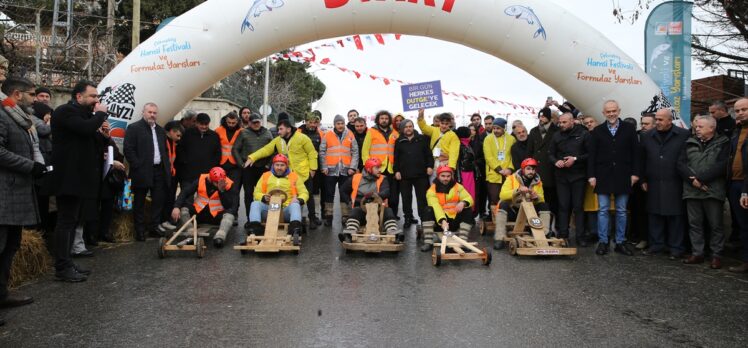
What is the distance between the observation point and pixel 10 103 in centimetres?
472

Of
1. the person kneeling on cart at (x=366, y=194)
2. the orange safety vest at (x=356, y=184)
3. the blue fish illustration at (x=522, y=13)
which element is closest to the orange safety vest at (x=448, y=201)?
the person kneeling on cart at (x=366, y=194)

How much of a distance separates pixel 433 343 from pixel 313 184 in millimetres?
6220

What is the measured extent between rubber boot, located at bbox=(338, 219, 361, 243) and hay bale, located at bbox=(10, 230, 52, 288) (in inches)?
133

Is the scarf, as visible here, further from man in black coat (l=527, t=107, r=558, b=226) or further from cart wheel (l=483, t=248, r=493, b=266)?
man in black coat (l=527, t=107, r=558, b=226)

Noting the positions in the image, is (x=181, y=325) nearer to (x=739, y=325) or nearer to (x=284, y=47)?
(x=739, y=325)

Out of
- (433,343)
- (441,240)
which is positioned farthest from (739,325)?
(441,240)

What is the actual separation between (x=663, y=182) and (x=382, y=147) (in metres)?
4.22

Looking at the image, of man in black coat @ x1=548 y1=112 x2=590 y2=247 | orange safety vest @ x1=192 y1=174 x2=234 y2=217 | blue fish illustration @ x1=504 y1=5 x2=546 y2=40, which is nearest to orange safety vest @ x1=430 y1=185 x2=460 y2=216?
man in black coat @ x1=548 y1=112 x2=590 y2=247

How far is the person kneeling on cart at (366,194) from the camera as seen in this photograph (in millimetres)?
7426

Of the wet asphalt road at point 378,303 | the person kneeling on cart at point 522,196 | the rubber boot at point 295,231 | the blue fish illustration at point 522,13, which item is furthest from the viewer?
the blue fish illustration at point 522,13

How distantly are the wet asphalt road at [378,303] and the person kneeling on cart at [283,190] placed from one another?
28.8 inches

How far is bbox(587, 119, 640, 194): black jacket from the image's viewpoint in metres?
7.43

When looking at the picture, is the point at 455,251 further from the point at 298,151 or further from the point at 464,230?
the point at 298,151

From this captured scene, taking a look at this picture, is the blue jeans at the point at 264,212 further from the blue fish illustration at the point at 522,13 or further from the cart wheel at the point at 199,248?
the blue fish illustration at the point at 522,13
